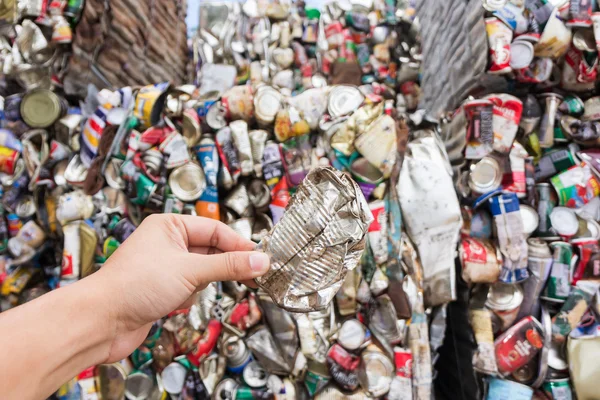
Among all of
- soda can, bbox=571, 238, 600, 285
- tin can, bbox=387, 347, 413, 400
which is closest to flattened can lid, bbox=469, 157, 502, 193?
soda can, bbox=571, 238, 600, 285

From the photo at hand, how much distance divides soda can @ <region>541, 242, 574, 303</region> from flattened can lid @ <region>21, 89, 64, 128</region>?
2.03 m

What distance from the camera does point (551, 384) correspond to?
1213mm

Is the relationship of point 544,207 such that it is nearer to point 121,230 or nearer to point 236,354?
point 236,354

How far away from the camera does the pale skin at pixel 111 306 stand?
0.45m

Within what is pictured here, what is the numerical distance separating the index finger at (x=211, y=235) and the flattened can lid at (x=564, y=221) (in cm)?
118

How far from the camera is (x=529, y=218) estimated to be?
1.28 m

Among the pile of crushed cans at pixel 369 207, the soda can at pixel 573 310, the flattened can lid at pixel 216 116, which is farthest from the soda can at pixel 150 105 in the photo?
the soda can at pixel 573 310

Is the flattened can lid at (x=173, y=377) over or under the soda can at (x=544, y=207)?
under

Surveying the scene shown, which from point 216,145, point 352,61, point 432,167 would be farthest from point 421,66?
point 216,145

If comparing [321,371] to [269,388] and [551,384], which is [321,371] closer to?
[269,388]

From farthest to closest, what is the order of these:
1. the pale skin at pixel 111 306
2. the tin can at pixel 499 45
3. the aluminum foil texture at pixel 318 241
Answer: the tin can at pixel 499 45
the aluminum foil texture at pixel 318 241
the pale skin at pixel 111 306

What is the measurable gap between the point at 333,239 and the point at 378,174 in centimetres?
67

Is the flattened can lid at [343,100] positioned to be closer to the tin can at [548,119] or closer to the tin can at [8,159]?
the tin can at [548,119]

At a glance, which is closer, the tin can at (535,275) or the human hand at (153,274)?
the human hand at (153,274)
